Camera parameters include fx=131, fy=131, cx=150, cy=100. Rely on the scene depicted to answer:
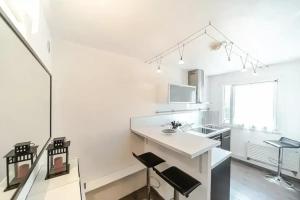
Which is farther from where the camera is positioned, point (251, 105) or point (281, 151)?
point (251, 105)

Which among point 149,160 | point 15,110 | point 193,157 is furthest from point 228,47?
point 15,110

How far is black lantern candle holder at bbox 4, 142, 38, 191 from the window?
12.4 feet

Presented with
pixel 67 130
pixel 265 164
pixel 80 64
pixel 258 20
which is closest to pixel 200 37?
pixel 258 20

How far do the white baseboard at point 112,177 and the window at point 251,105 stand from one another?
269 centimetres

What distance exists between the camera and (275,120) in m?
2.67

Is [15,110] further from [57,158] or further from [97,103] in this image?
[97,103]

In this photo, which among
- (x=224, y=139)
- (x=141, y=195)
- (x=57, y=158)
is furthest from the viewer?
(x=224, y=139)

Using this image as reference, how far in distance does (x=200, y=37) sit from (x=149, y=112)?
4.83ft

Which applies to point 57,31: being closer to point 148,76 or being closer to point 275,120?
point 148,76

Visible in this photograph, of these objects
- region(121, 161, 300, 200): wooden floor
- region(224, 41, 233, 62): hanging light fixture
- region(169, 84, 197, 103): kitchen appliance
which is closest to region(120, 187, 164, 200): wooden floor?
region(121, 161, 300, 200): wooden floor

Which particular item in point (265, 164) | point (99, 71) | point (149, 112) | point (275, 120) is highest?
point (99, 71)

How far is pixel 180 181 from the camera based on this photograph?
1224mm

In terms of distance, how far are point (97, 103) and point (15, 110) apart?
126cm

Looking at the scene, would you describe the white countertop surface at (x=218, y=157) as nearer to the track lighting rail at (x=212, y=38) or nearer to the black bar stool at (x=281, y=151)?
the track lighting rail at (x=212, y=38)
